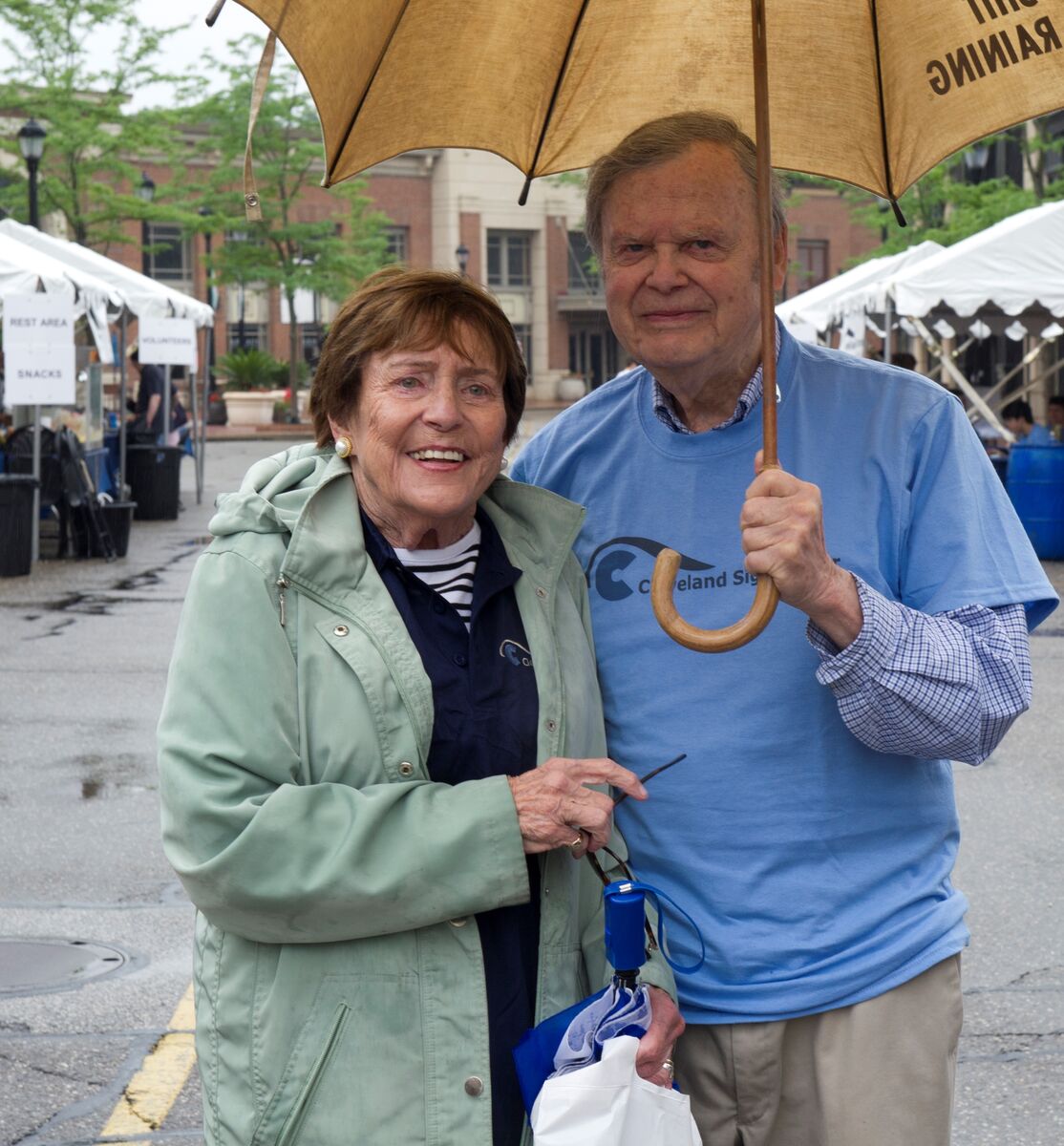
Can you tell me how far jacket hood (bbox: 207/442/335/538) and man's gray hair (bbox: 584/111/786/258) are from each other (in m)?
0.66

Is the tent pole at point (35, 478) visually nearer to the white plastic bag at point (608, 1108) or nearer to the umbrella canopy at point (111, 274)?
the umbrella canopy at point (111, 274)

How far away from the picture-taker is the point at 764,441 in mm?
2426

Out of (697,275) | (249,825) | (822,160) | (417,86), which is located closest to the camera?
(249,825)

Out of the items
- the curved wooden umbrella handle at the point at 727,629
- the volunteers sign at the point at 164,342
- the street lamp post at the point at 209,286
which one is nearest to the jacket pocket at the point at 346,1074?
the curved wooden umbrella handle at the point at 727,629

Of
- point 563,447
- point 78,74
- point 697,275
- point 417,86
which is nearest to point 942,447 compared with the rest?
point 697,275

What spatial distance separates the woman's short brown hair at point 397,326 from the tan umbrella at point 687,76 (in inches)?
12.0

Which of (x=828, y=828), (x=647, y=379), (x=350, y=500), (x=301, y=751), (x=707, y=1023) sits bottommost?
(x=707, y=1023)

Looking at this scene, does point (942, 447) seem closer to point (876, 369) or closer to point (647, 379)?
point (876, 369)

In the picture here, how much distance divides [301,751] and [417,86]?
47.9 inches

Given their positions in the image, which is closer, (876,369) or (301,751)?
(301,751)

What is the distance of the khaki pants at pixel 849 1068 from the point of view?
257 cm

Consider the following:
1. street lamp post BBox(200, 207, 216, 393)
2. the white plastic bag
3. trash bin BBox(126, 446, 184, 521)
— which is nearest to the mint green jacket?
the white plastic bag

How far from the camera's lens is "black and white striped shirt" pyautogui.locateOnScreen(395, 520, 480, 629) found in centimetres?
257

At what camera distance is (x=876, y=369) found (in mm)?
2777
